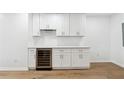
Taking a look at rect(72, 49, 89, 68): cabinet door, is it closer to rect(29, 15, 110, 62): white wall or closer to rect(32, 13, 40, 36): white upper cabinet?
rect(29, 15, 110, 62): white wall

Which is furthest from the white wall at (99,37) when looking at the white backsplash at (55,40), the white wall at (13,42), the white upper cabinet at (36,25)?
the white wall at (13,42)

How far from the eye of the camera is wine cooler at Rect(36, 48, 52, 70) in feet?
14.2

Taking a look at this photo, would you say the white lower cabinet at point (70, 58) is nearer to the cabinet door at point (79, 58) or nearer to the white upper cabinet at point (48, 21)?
the cabinet door at point (79, 58)

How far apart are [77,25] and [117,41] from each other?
1.64 metres

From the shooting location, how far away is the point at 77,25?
15.5 ft

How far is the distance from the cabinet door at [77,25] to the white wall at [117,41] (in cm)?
117

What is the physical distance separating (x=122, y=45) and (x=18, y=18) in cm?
346

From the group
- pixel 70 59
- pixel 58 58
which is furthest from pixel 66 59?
pixel 58 58

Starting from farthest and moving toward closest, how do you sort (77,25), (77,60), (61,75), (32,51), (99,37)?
1. (99,37)
2. (77,25)
3. (77,60)
4. (32,51)
5. (61,75)

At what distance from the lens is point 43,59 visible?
14.3ft

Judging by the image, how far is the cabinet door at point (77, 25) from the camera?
4.70 metres

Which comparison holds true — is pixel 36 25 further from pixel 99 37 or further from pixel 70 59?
pixel 99 37

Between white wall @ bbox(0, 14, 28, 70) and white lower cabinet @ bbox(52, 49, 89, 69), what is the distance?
0.98 meters

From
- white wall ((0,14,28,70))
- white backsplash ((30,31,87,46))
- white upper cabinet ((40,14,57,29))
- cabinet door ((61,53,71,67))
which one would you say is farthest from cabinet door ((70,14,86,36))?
white wall ((0,14,28,70))
